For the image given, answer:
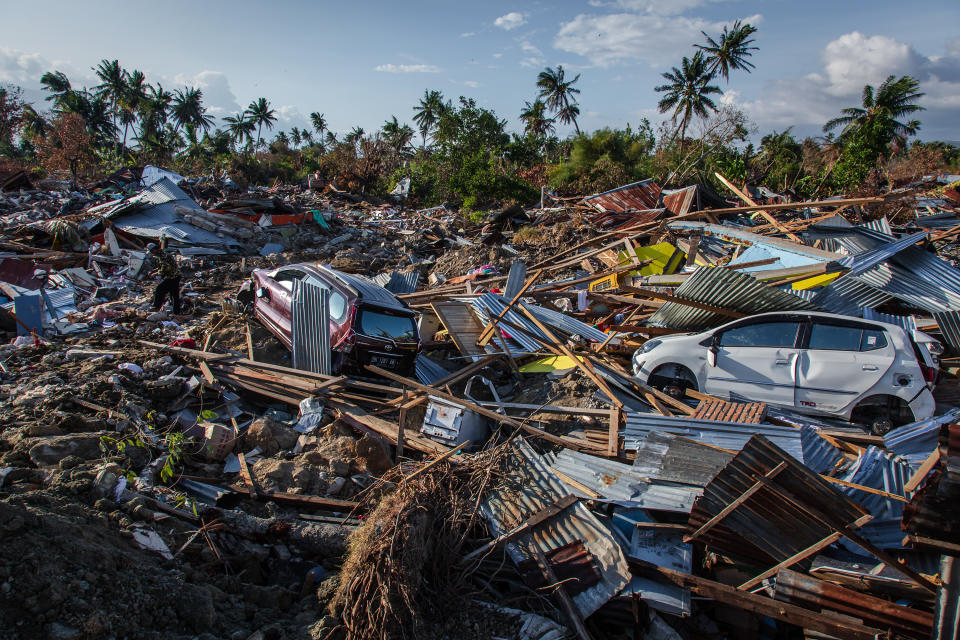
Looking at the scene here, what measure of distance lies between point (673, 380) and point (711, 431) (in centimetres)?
187

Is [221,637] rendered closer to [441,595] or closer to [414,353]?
[441,595]

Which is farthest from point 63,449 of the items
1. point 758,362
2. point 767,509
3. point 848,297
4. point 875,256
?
point 875,256

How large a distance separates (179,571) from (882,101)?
45886mm

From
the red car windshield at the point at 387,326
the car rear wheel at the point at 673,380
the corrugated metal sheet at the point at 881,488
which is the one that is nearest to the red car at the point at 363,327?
the red car windshield at the point at 387,326

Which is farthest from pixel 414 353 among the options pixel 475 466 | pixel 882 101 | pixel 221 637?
pixel 882 101

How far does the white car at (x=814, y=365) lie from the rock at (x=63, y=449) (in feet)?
21.3

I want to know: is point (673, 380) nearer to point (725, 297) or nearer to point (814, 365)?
point (725, 297)

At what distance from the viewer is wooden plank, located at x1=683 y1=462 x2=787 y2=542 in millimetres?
3766

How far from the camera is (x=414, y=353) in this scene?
736 cm

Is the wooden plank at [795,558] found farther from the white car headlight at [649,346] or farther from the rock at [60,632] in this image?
the rock at [60,632]

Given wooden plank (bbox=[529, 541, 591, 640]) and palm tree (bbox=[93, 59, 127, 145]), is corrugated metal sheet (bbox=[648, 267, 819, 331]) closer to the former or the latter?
wooden plank (bbox=[529, 541, 591, 640])

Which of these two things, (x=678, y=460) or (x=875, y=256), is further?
(x=875, y=256)

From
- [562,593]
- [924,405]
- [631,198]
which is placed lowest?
[562,593]

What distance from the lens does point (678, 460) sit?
4.66 meters
